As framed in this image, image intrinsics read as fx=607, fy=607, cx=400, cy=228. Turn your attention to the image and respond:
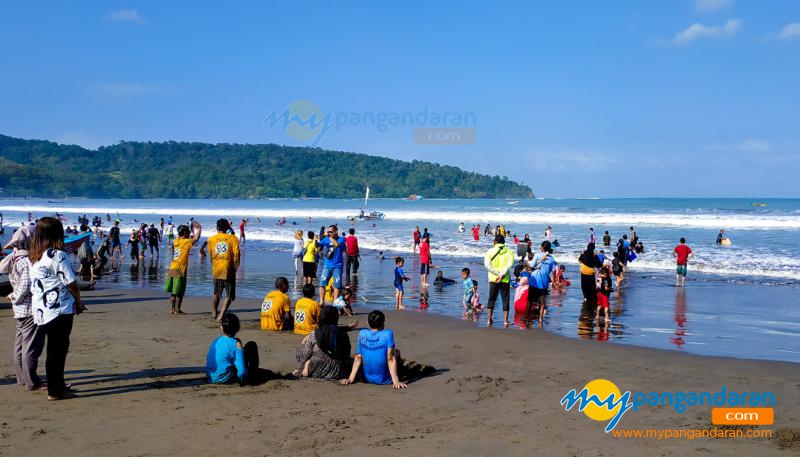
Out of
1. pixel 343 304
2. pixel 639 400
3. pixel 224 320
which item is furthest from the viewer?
pixel 343 304

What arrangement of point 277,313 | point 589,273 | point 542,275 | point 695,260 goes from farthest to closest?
point 695,260 → point 589,273 → point 542,275 → point 277,313

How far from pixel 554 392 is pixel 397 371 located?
1.94 m

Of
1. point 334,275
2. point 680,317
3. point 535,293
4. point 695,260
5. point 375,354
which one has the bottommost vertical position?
point 680,317

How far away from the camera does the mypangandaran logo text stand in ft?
22.4

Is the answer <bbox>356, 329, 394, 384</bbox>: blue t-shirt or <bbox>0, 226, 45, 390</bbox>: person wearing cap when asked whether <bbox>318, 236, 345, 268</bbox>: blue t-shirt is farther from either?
<bbox>0, 226, 45, 390</bbox>: person wearing cap

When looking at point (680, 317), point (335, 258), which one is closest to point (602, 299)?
point (680, 317)

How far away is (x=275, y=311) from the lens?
1088 cm

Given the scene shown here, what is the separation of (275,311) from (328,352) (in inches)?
133

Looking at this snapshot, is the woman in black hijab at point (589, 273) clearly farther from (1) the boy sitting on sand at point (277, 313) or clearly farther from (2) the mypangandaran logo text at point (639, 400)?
(1) the boy sitting on sand at point (277, 313)

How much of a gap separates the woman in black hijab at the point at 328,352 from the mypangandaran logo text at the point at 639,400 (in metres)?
2.78

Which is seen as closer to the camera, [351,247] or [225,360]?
[225,360]

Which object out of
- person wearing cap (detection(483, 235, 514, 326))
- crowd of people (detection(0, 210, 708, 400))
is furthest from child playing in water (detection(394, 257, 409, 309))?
person wearing cap (detection(483, 235, 514, 326))

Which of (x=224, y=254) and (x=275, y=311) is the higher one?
(x=224, y=254)

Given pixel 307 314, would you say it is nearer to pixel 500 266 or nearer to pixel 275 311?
pixel 275 311
